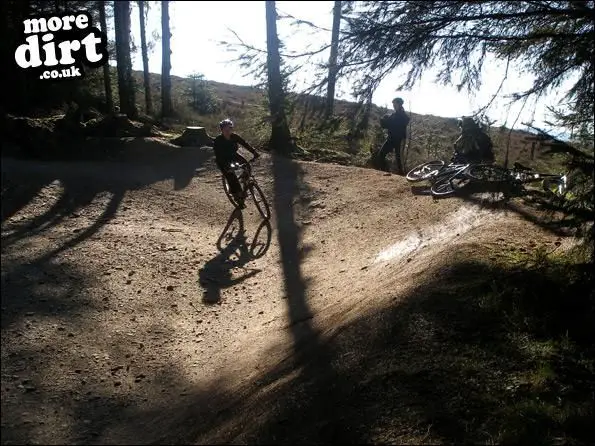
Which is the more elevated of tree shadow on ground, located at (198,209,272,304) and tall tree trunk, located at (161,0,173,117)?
tall tree trunk, located at (161,0,173,117)

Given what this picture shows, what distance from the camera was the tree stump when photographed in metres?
15.6

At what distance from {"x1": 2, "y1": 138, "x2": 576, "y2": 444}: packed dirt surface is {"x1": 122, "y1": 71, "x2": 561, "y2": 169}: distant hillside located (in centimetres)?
145

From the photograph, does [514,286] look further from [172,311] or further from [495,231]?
[172,311]

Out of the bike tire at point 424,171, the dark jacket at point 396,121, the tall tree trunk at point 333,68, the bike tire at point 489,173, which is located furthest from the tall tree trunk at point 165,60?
the tall tree trunk at point 333,68

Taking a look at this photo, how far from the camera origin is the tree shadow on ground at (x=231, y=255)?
8125 millimetres

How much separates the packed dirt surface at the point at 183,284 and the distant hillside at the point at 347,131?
4.76 feet

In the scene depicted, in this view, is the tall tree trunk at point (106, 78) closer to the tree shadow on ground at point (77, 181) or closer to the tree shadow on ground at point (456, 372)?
the tree shadow on ground at point (77, 181)

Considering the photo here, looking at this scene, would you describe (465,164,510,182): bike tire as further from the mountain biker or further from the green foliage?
the mountain biker

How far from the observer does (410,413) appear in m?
4.02

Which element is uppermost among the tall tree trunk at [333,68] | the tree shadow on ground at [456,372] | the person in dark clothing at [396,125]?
the tall tree trunk at [333,68]

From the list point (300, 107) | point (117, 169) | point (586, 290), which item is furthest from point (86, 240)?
point (586, 290)

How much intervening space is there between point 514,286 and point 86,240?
647 centimetres

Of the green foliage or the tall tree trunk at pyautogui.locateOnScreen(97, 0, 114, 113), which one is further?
the tall tree trunk at pyautogui.locateOnScreen(97, 0, 114, 113)

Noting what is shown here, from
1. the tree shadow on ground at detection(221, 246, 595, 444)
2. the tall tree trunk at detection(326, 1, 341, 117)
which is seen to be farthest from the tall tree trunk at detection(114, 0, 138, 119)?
the tree shadow on ground at detection(221, 246, 595, 444)
